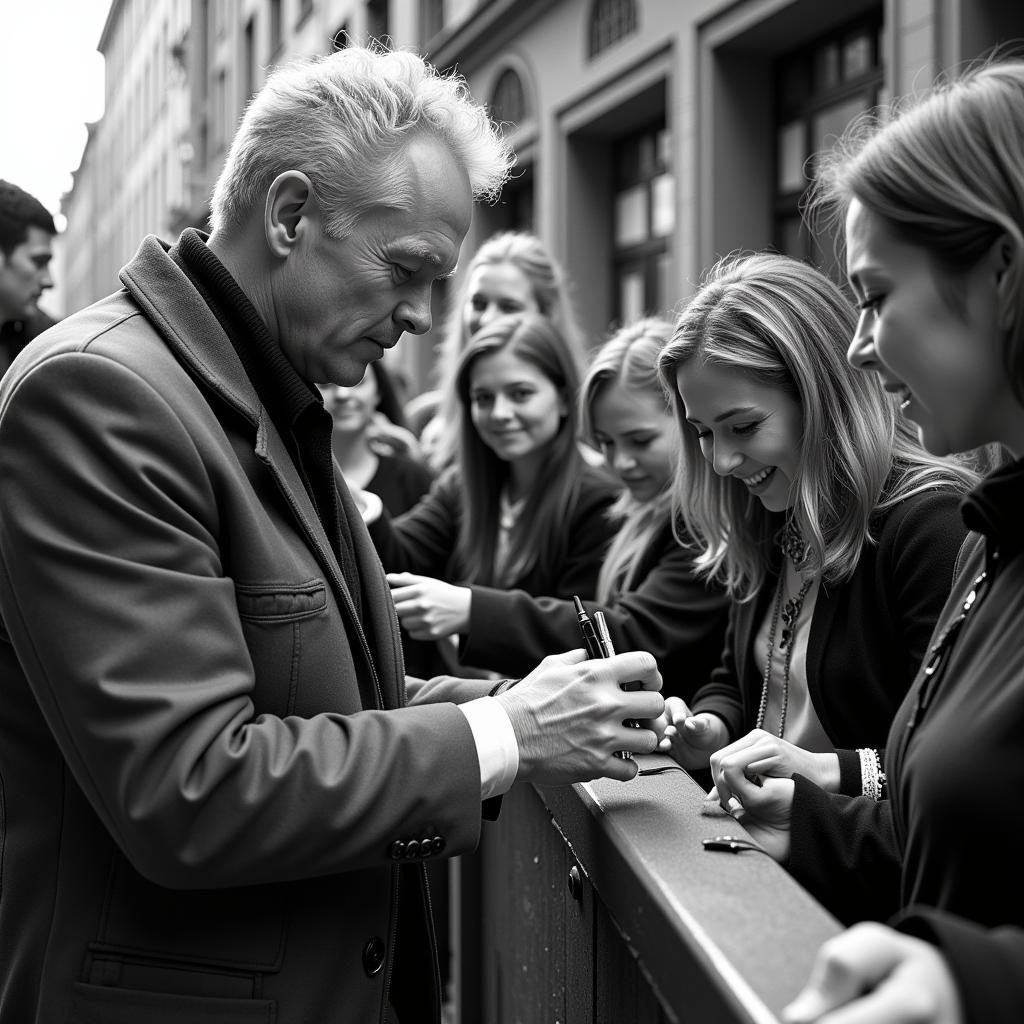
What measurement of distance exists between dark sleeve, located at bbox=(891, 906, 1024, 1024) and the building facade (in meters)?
3.56

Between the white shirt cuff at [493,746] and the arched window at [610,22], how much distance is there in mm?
9570

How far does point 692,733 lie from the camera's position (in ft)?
8.26

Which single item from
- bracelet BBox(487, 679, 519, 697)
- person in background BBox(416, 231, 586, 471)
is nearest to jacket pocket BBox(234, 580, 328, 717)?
bracelet BBox(487, 679, 519, 697)

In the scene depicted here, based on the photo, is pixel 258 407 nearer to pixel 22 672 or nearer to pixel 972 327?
pixel 22 672

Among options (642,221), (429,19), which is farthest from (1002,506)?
(429,19)

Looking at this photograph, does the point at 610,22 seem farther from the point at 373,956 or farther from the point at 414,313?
the point at 373,956

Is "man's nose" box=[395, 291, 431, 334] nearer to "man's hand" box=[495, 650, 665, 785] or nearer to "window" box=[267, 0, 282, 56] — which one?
"man's hand" box=[495, 650, 665, 785]

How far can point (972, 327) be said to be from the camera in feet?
4.91

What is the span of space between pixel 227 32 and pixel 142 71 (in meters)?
19.9

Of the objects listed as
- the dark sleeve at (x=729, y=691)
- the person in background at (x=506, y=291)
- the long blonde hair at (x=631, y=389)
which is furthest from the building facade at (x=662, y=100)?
the dark sleeve at (x=729, y=691)

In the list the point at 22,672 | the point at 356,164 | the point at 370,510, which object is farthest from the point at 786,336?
the point at 370,510

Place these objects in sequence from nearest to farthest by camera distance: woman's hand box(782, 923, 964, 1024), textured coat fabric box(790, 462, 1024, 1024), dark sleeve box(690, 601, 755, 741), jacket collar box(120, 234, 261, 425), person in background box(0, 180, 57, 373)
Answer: woman's hand box(782, 923, 964, 1024), textured coat fabric box(790, 462, 1024, 1024), jacket collar box(120, 234, 261, 425), dark sleeve box(690, 601, 755, 741), person in background box(0, 180, 57, 373)

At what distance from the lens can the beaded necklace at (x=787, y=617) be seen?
255cm

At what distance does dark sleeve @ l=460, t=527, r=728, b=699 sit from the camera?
3.15 m
